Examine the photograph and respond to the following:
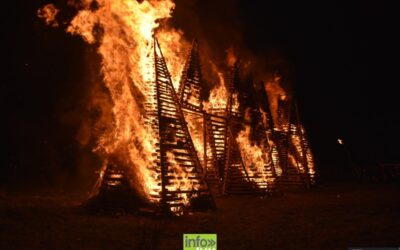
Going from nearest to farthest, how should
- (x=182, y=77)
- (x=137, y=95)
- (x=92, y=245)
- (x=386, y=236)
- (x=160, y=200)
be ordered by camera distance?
(x=92, y=245)
(x=386, y=236)
(x=160, y=200)
(x=137, y=95)
(x=182, y=77)

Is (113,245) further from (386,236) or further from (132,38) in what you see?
(132,38)

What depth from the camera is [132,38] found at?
1516 cm

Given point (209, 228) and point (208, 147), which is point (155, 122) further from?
point (208, 147)

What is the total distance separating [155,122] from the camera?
1408 cm

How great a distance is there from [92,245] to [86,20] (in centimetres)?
1017

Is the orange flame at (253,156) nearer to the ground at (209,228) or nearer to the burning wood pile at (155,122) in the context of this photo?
the burning wood pile at (155,122)

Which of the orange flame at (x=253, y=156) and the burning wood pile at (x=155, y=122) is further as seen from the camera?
the orange flame at (x=253, y=156)

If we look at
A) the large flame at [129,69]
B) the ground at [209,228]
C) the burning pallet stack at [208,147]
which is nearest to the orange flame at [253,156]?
the burning pallet stack at [208,147]

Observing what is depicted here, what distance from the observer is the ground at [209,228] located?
8703mm

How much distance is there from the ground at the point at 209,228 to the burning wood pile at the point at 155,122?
1219 mm

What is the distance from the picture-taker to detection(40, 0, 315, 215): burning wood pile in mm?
13383

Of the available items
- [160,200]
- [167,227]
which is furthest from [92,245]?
[160,200]

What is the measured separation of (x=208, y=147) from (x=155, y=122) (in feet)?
24.4

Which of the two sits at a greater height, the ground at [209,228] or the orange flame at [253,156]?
the orange flame at [253,156]
